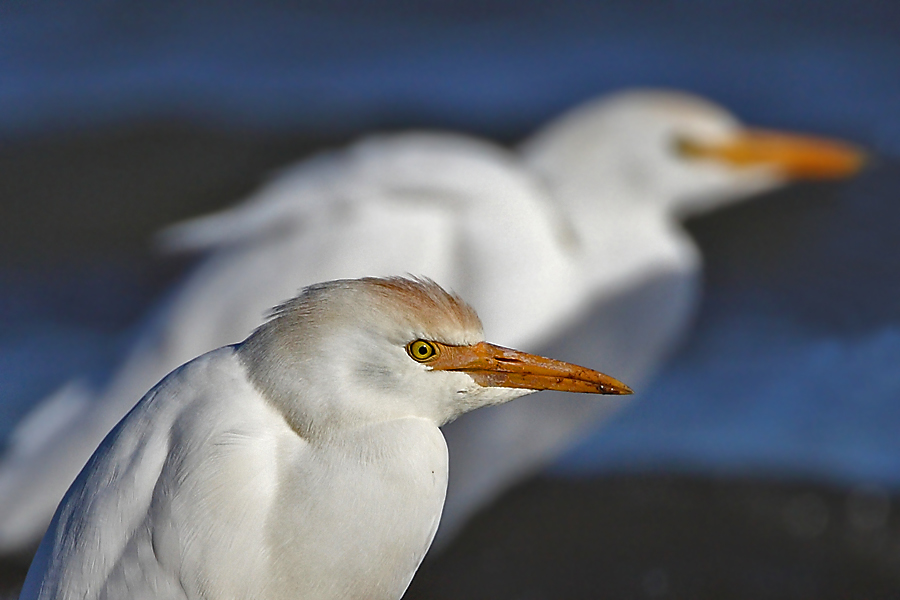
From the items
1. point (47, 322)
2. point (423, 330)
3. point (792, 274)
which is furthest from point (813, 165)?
point (47, 322)

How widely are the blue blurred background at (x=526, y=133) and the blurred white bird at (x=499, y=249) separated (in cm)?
45

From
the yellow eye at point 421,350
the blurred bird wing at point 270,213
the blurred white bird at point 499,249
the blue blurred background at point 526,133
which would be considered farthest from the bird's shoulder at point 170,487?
the blue blurred background at point 526,133

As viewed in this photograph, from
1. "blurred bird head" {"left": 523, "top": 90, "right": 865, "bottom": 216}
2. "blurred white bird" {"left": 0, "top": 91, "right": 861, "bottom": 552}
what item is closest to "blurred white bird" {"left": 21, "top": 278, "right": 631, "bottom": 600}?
"blurred white bird" {"left": 0, "top": 91, "right": 861, "bottom": 552}

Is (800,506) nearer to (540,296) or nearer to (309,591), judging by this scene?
(540,296)

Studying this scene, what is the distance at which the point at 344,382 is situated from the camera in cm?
153

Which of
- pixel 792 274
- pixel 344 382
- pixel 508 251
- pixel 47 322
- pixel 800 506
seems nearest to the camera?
pixel 344 382

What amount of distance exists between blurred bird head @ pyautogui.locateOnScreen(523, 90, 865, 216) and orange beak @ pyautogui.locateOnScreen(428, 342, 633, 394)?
2039 millimetres

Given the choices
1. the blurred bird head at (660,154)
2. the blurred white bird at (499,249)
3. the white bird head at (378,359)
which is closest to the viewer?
the white bird head at (378,359)

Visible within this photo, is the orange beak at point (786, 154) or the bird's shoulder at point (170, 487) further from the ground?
the bird's shoulder at point (170, 487)

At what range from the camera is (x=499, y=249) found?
3229 millimetres

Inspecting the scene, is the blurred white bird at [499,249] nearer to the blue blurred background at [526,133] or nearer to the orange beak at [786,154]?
the orange beak at [786,154]

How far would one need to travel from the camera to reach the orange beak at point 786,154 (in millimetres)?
3703

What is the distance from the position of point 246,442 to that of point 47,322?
145 inches

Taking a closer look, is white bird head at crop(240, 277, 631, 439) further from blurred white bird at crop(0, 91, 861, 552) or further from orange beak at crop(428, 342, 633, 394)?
blurred white bird at crop(0, 91, 861, 552)
